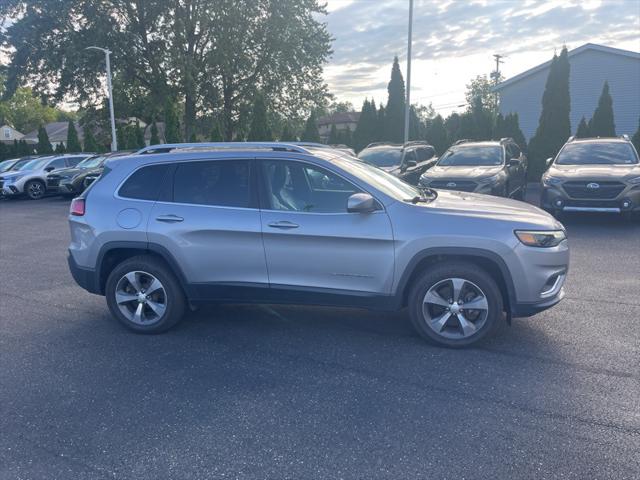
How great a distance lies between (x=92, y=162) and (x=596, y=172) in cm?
1691

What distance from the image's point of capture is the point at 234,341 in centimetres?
527

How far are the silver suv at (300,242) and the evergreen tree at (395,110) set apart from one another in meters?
22.9

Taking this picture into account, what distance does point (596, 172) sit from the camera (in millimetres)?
10945

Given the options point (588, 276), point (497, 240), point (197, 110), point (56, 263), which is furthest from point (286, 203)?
point (197, 110)

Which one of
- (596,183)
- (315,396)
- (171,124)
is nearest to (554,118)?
(596,183)

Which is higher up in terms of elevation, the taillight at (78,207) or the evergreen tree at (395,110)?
the evergreen tree at (395,110)

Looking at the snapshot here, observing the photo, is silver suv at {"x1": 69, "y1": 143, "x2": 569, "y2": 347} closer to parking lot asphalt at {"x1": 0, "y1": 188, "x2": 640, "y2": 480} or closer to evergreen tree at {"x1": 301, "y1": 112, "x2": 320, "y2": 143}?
parking lot asphalt at {"x1": 0, "y1": 188, "x2": 640, "y2": 480}

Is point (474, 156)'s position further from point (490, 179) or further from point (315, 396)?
point (315, 396)

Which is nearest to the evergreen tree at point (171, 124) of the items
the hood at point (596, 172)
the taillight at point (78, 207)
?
the hood at point (596, 172)

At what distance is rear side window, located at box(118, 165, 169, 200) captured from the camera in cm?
545

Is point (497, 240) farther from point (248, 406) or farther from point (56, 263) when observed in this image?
point (56, 263)

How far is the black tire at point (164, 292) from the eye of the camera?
212 inches

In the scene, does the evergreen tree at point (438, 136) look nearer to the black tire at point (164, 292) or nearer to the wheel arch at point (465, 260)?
the wheel arch at point (465, 260)

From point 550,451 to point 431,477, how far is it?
776 mm
